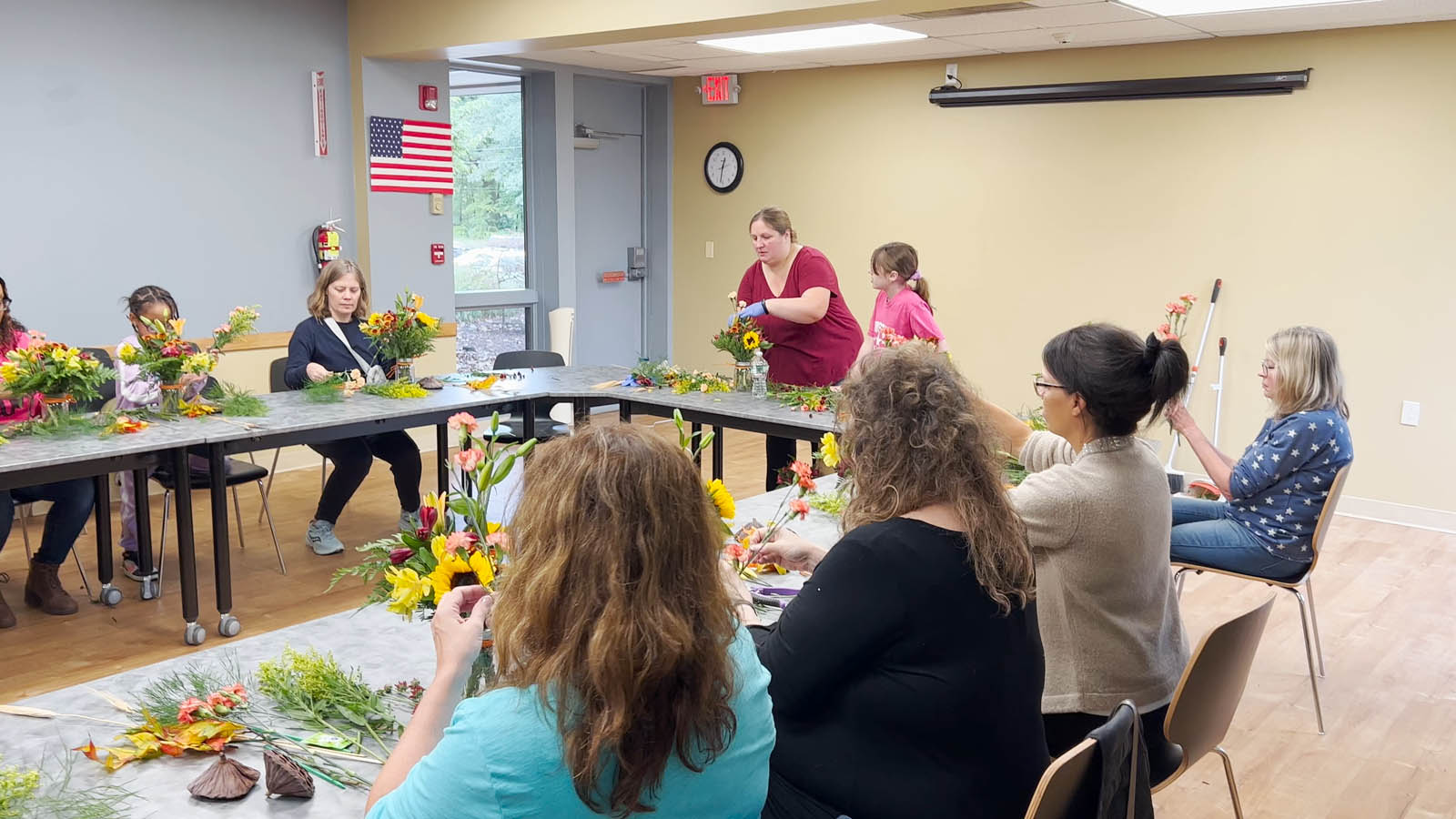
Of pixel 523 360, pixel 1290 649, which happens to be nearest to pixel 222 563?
pixel 523 360

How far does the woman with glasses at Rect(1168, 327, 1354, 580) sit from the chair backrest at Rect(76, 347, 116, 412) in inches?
139

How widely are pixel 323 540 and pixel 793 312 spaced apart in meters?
2.22

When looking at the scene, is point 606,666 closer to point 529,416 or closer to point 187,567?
point 187,567

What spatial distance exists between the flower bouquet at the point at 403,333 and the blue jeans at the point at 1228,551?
292 cm

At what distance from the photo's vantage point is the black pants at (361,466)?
5180 mm

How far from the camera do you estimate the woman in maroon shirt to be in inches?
192

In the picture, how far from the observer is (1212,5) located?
208 inches

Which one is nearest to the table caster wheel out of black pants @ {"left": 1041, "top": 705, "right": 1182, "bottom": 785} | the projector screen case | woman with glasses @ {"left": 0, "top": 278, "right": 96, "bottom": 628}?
woman with glasses @ {"left": 0, "top": 278, "right": 96, "bottom": 628}

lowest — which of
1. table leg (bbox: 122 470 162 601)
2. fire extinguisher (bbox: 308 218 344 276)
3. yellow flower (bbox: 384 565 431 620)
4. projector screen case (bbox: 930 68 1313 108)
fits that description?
table leg (bbox: 122 470 162 601)

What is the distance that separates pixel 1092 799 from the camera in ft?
5.63

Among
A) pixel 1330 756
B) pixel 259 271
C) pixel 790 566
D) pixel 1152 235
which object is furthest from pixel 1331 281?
pixel 259 271

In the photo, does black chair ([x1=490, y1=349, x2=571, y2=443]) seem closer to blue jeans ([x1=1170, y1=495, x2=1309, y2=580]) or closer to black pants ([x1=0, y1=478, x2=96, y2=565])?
black pants ([x1=0, y1=478, x2=96, y2=565])

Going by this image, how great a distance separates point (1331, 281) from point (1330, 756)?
11.2 ft

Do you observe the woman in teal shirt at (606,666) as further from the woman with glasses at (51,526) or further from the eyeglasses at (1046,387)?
the woman with glasses at (51,526)
